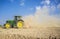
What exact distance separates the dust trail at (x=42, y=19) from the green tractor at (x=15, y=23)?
17 cm

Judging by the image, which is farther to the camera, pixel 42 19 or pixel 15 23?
pixel 15 23

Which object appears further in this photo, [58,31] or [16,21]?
[16,21]

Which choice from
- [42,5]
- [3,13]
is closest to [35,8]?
[42,5]

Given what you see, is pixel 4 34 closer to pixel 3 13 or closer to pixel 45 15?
pixel 3 13

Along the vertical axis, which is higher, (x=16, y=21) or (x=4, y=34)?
(x=16, y=21)

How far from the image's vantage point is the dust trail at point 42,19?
3375 millimetres

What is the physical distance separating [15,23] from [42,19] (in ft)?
1.97

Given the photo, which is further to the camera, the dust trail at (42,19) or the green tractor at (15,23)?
the green tractor at (15,23)

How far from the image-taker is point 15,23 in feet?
12.3

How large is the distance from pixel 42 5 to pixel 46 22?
0.99 ft

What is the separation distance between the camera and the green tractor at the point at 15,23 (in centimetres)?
361

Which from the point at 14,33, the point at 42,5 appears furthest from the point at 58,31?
the point at 14,33

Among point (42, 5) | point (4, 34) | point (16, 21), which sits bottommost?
point (4, 34)

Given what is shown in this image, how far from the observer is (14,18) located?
3648 millimetres
